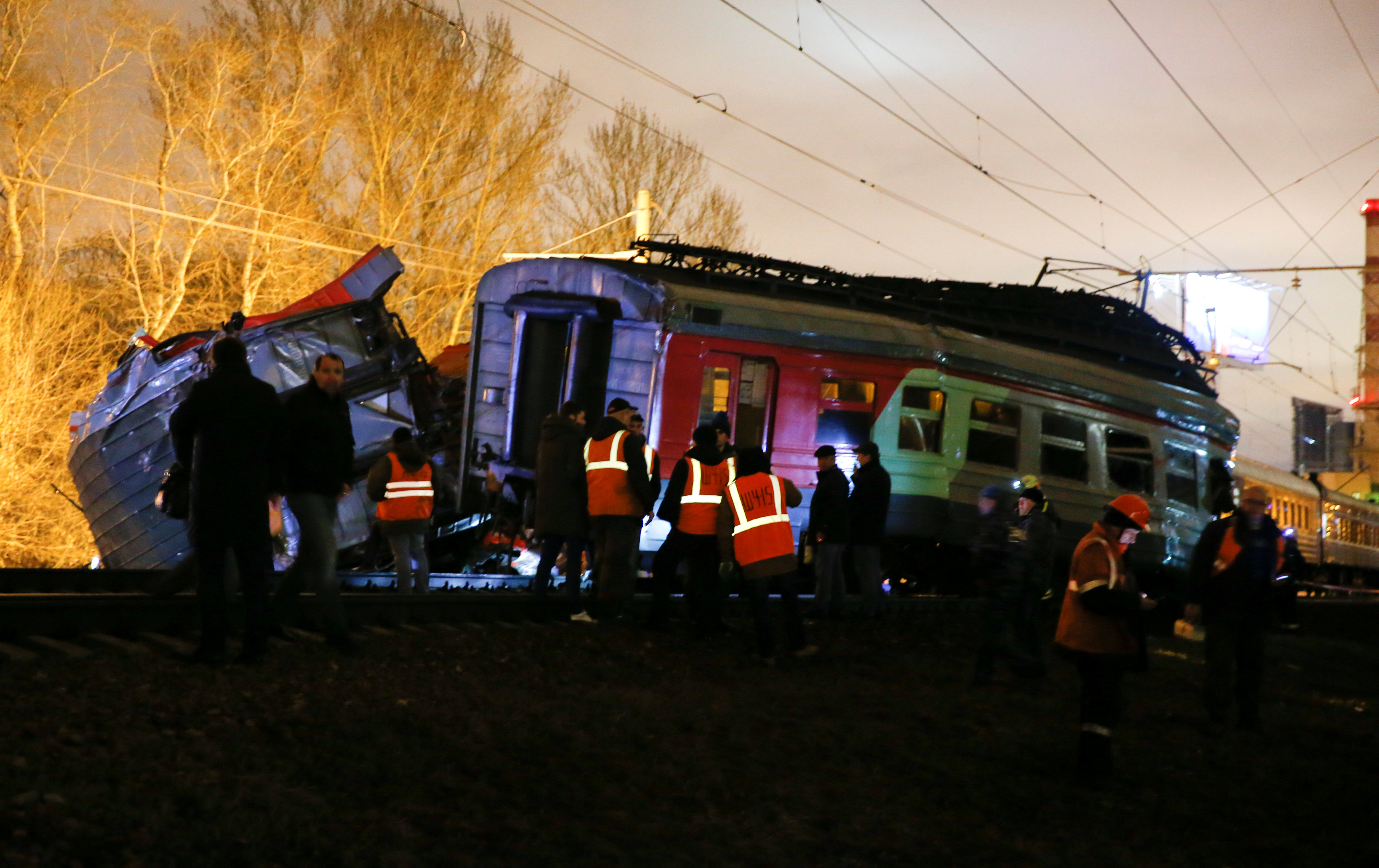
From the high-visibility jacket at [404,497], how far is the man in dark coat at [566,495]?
1409 millimetres

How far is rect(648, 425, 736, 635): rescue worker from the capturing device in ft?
30.3

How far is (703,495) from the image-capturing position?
9.23 m

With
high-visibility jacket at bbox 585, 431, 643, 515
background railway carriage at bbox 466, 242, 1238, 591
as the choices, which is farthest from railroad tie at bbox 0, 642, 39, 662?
background railway carriage at bbox 466, 242, 1238, 591

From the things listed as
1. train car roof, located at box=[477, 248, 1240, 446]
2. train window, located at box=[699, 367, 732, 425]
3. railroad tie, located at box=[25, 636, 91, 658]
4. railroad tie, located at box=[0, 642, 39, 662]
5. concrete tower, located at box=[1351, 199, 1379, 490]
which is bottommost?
railroad tie, located at box=[0, 642, 39, 662]

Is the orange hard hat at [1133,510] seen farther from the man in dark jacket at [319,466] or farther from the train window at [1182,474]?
the train window at [1182,474]

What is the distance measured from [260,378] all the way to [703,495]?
5.63 metres

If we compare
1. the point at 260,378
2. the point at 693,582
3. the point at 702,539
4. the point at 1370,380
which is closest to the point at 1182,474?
the point at 693,582

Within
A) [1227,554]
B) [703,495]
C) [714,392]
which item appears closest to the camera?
[1227,554]

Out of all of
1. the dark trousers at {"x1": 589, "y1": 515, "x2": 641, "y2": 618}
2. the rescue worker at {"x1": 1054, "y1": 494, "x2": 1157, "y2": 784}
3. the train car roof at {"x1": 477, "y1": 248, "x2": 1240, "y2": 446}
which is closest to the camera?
the rescue worker at {"x1": 1054, "y1": 494, "x2": 1157, "y2": 784}

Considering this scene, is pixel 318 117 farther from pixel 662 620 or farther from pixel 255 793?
pixel 255 793

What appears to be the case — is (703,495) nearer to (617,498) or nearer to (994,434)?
(617,498)

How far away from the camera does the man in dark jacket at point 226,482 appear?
21.4 feet

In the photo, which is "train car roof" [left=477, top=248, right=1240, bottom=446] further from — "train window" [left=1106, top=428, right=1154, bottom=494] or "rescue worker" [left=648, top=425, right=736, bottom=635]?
"rescue worker" [left=648, top=425, right=736, bottom=635]

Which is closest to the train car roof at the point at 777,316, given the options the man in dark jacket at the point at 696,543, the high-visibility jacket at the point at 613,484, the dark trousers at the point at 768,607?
the high-visibility jacket at the point at 613,484
